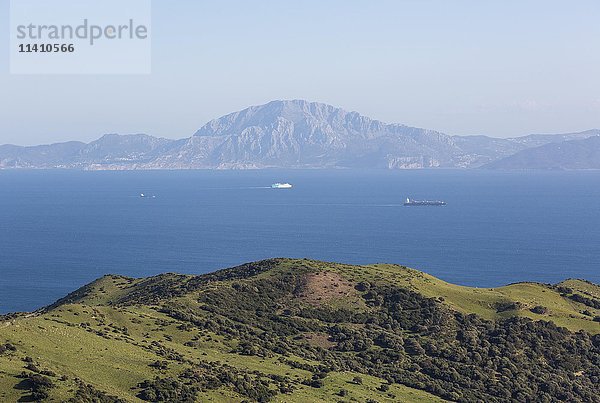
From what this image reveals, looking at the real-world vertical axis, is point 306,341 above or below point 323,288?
below

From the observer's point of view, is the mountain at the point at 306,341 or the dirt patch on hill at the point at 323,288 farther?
the dirt patch on hill at the point at 323,288

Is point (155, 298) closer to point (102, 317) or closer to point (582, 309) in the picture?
point (102, 317)

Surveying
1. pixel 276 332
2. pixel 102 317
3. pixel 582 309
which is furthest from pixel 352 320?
pixel 582 309

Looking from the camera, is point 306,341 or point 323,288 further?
point 323,288
